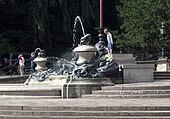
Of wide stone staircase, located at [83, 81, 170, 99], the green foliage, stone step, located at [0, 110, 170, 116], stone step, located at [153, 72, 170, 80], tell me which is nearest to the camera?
stone step, located at [0, 110, 170, 116]

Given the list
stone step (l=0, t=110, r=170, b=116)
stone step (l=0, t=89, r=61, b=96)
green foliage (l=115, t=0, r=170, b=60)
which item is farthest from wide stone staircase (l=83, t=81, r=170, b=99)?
green foliage (l=115, t=0, r=170, b=60)

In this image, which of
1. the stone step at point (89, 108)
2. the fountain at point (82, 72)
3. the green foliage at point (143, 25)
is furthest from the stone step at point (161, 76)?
the green foliage at point (143, 25)

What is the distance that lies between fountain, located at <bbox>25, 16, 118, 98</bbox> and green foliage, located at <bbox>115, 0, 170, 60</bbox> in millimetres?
20599

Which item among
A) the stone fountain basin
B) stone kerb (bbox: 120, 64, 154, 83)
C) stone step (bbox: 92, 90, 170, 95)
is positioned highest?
the stone fountain basin

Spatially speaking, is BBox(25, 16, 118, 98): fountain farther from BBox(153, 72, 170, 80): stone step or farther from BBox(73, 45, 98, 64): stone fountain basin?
BBox(153, 72, 170, 80): stone step

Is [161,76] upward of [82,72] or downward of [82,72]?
downward

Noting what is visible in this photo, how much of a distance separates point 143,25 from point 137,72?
21.1 m

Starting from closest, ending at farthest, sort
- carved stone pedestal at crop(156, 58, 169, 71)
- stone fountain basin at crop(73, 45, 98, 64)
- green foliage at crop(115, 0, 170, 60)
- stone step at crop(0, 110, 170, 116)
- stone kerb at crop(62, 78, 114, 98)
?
stone step at crop(0, 110, 170, 116), stone kerb at crop(62, 78, 114, 98), stone fountain basin at crop(73, 45, 98, 64), carved stone pedestal at crop(156, 58, 169, 71), green foliage at crop(115, 0, 170, 60)

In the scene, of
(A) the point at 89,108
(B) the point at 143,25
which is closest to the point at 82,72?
(A) the point at 89,108

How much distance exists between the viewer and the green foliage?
39312 millimetres

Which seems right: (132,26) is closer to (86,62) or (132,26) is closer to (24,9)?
(24,9)

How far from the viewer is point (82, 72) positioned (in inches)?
653

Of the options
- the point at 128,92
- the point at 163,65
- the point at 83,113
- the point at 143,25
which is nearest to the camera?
the point at 83,113

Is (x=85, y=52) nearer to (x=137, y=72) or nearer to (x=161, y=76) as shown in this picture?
(x=137, y=72)
